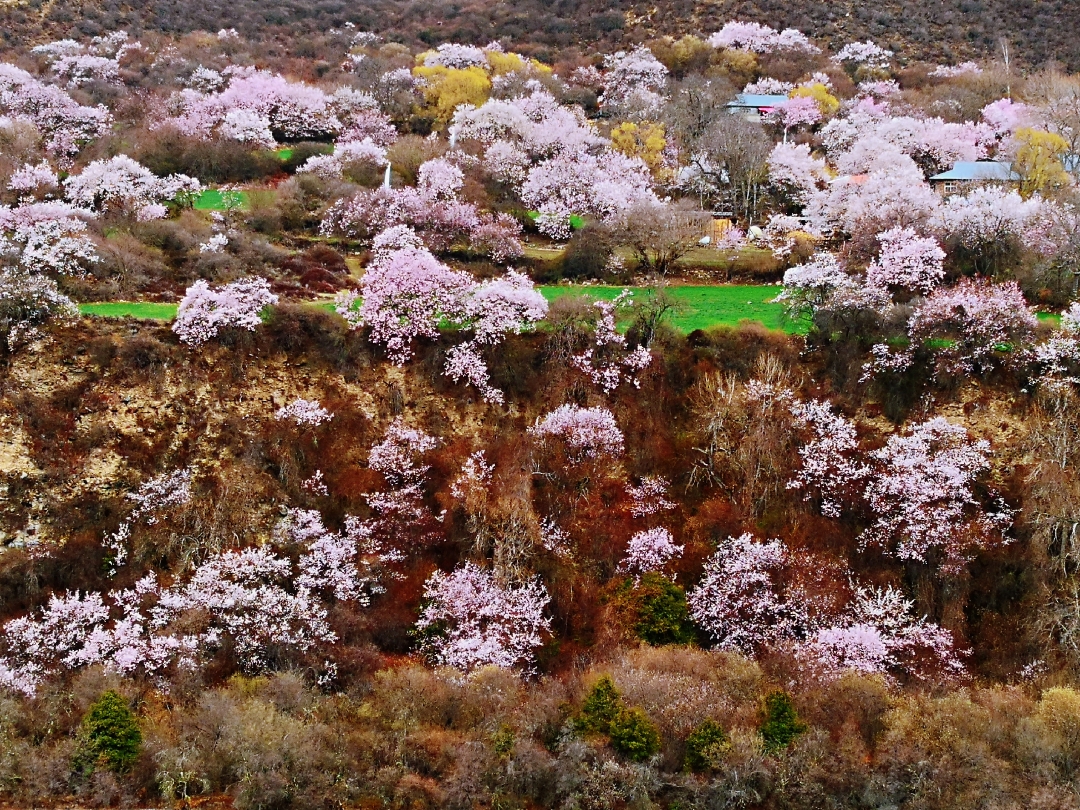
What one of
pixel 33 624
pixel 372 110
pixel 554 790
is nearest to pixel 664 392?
pixel 554 790

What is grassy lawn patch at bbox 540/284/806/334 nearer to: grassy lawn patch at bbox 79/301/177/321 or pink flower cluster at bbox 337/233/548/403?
pink flower cluster at bbox 337/233/548/403

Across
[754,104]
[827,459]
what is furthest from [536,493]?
[754,104]

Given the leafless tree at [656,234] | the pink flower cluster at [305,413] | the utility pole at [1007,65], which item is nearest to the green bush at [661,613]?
the pink flower cluster at [305,413]

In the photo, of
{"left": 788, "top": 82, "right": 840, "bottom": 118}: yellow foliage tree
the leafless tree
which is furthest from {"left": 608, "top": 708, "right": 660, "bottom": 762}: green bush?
{"left": 788, "top": 82, "right": 840, "bottom": 118}: yellow foliage tree

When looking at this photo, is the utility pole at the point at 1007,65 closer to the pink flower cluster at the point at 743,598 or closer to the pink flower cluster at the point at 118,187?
the pink flower cluster at the point at 743,598

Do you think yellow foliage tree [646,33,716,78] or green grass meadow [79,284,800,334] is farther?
yellow foliage tree [646,33,716,78]

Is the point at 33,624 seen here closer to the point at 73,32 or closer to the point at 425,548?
the point at 425,548
